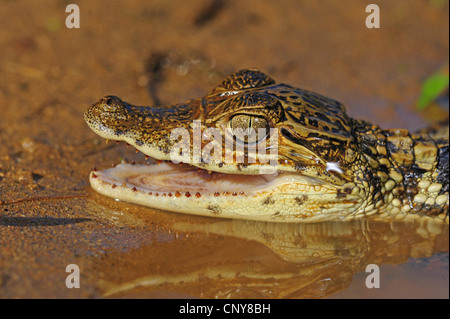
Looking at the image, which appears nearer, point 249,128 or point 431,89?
point 249,128

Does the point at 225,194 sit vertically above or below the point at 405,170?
below

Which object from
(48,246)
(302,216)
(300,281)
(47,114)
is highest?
(47,114)

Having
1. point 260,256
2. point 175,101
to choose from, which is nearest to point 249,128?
point 260,256

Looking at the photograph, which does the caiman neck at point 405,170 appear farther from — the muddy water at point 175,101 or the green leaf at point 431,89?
the green leaf at point 431,89

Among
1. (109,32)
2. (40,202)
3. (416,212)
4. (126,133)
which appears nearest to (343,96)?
(416,212)

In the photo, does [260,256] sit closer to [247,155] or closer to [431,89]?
[247,155]

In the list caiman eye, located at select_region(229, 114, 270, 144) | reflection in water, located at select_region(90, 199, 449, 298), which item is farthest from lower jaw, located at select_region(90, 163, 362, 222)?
caiman eye, located at select_region(229, 114, 270, 144)
